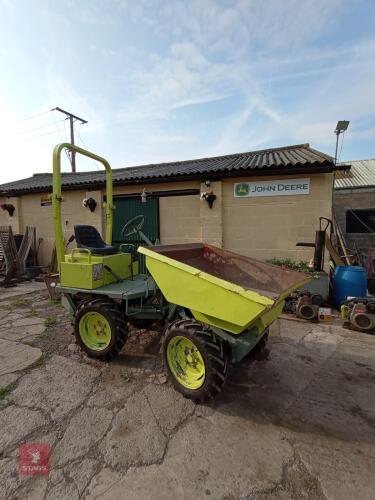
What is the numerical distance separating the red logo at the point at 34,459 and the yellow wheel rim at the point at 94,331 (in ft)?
3.81

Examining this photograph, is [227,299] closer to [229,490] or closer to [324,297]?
[229,490]

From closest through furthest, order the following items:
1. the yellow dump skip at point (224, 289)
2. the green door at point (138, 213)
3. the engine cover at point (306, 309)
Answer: the yellow dump skip at point (224, 289) < the engine cover at point (306, 309) < the green door at point (138, 213)

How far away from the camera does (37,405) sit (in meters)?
2.23

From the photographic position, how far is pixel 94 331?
307 cm

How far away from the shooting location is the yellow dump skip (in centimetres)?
187

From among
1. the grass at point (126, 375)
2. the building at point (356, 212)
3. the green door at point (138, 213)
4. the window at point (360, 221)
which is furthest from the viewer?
the window at point (360, 221)

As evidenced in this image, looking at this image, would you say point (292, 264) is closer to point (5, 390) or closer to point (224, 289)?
point (224, 289)

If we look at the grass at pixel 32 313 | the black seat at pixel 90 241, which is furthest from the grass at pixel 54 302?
the black seat at pixel 90 241

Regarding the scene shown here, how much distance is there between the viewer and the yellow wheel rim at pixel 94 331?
296 centimetres

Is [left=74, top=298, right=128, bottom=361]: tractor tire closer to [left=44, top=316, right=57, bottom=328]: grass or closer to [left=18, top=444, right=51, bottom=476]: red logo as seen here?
[left=18, top=444, right=51, bottom=476]: red logo

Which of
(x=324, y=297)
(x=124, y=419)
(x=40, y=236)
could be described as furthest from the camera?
(x=40, y=236)

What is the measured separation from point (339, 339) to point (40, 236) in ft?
29.6

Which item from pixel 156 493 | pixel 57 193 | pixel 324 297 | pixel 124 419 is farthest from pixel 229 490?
pixel 324 297

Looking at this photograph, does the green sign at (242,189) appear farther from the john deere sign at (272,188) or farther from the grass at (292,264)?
the grass at (292,264)
